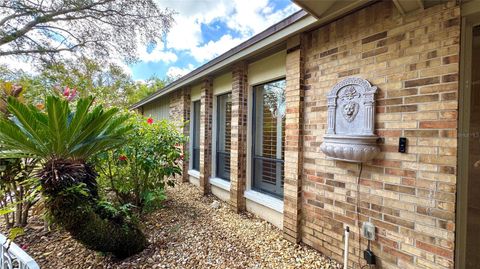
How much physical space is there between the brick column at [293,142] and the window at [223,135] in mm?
2238

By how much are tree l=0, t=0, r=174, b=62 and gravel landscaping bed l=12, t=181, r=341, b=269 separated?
8.60 metres

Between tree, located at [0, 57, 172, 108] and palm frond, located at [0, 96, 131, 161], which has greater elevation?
tree, located at [0, 57, 172, 108]

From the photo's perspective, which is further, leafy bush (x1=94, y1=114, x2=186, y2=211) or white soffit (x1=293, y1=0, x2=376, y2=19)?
leafy bush (x1=94, y1=114, x2=186, y2=211)

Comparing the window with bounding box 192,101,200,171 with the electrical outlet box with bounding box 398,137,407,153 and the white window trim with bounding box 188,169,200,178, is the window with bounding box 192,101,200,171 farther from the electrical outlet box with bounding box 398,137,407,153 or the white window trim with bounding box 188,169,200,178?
the electrical outlet box with bounding box 398,137,407,153

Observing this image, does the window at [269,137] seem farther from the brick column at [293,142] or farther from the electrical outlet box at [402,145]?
the electrical outlet box at [402,145]

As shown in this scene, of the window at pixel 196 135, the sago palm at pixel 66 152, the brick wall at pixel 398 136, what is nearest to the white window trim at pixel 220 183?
the window at pixel 196 135

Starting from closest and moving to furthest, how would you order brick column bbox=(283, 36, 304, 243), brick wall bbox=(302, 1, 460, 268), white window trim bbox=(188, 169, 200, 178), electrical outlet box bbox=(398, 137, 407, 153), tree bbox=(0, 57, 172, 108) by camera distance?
brick wall bbox=(302, 1, 460, 268)
electrical outlet box bbox=(398, 137, 407, 153)
brick column bbox=(283, 36, 304, 243)
white window trim bbox=(188, 169, 200, 178)
tree bbox=(0, 57, 172, 108)

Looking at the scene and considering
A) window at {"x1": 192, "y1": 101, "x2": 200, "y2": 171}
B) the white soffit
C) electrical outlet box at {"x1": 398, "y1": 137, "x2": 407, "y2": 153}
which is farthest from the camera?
window at {"x1": 192, "y1": 101, "x2": 200, "y2": 171}

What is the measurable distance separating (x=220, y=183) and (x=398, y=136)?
12.6ft

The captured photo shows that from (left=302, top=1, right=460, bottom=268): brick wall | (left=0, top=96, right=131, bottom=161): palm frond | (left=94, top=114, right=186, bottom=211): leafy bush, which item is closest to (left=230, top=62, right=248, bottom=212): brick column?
(left=94, top=114, right=186, bottom=211): leafy bush

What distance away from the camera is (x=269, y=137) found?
4.22 metres

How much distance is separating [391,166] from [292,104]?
148cm

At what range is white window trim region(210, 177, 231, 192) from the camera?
509 cm

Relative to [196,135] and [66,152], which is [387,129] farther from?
[196,135]
